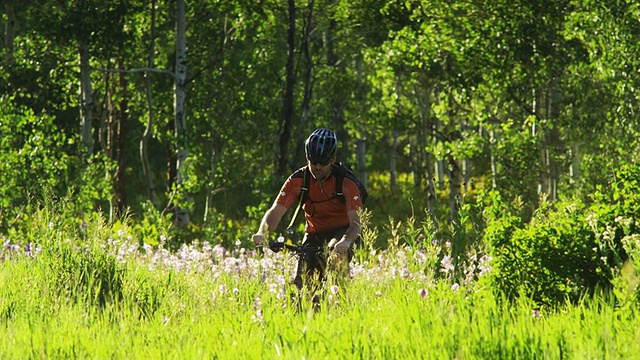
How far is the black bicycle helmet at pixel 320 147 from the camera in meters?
7.07

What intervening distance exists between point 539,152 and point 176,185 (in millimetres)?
7742

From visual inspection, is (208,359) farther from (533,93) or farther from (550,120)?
(533,93)

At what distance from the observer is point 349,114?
2733 centimetres

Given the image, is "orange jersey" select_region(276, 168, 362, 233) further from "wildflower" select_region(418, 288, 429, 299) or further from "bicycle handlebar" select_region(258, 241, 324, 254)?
"wildflower" select_region(418, 288, 429, 299)

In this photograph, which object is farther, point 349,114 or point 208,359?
point 349,114

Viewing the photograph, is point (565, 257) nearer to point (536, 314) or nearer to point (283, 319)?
point (536, 314)

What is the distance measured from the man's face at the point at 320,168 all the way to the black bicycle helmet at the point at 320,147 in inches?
1.6

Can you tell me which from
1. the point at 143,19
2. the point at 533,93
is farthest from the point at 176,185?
the point at 533,93

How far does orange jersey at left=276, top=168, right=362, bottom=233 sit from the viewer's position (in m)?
7.38

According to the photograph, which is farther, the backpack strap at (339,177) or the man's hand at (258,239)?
the backpack strap at (339,177)

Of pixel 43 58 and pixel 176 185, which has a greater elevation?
pixel 43 58

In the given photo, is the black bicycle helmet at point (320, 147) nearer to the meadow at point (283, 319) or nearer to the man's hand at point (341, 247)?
the man's hand at point (341, 247)

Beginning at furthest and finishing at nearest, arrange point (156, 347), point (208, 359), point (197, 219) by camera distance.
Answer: point (197, 219)
point (156, 347)
point (208, 359)

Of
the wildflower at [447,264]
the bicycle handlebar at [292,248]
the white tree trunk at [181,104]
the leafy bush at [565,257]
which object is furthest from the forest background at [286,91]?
the bicycle handlebar at [292,248]
